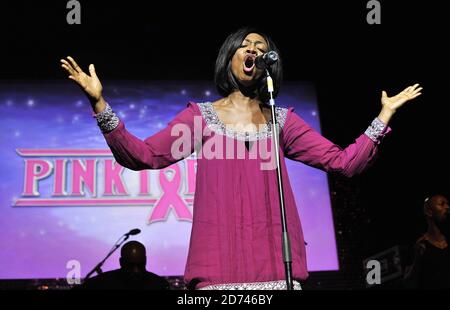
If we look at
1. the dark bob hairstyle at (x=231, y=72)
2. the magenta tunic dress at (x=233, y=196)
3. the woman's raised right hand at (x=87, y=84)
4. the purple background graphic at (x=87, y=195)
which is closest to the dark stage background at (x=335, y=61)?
the purple background graphic at (x=87, y=195)

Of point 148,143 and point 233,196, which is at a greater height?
point 148,143

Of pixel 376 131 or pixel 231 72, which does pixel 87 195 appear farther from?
pixel 376 131

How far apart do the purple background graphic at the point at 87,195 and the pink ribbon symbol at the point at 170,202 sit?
0.17 feet

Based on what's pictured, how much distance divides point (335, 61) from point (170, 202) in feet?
6.46

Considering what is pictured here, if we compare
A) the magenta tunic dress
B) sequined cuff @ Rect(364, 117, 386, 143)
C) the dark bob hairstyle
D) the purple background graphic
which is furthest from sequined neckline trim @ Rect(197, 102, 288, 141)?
the purple background graphic

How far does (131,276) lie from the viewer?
12.7 feet

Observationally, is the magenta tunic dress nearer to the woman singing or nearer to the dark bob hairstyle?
the woman singing

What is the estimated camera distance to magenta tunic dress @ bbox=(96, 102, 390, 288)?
193 centimetres

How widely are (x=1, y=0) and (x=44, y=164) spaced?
1.37 metres

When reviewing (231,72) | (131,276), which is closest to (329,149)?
(231,72)

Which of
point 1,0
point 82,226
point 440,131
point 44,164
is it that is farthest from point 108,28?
point 440,131

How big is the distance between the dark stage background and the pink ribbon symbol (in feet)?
3.19

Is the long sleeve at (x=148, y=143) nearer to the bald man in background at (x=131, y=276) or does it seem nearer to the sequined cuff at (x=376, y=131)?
the sequined cuff at (x=376, y=131)

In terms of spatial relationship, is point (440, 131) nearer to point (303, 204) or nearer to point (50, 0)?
point (303, 204)
